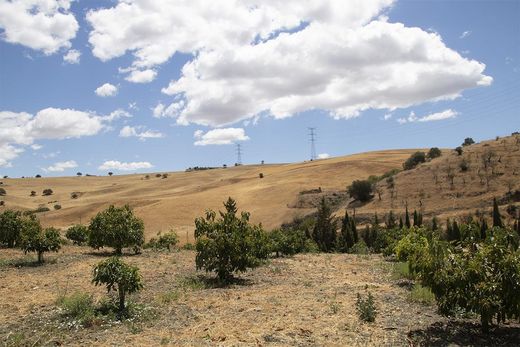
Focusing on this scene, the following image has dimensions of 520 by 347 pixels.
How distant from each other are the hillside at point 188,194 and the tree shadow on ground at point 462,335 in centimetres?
4807

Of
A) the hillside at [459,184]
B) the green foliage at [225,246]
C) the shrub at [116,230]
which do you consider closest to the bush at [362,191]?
the hillside at [459,184]

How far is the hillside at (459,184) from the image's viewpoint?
59531 mm

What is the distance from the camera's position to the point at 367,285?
1756 cm

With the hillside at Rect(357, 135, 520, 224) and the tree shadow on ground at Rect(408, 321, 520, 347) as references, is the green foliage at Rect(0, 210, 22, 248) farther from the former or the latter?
the hillside at Rect(357, 135, 520, 224)

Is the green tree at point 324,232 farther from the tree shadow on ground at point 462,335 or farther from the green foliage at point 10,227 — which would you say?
the tree shadow on ground at point 462,335

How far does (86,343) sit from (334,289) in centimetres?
893

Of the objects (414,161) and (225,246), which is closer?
(225,246)

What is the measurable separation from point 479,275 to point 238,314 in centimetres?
629

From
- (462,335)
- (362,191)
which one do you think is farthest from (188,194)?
(462,335)

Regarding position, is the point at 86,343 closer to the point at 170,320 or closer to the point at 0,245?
the point at 170,320

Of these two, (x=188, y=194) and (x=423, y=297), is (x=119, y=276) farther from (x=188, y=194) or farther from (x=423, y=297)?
(x=188, y=194)

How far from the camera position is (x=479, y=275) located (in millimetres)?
10289

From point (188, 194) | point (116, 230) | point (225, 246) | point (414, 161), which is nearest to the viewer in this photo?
point (225, 246)

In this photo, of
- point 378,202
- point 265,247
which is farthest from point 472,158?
point 265,247
